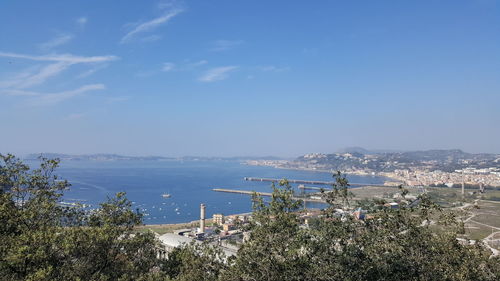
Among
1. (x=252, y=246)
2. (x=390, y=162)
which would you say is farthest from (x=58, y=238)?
(x=390, y=162)

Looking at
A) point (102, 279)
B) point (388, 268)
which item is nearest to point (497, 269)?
point (388, 268)

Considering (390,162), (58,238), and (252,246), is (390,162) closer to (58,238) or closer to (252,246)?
(252,246)

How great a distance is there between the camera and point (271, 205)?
6.84 m

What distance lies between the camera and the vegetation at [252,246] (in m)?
5.82

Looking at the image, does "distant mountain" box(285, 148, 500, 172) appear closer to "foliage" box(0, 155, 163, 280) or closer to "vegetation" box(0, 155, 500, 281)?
"vegetation" box(0, 155, 500, 281)

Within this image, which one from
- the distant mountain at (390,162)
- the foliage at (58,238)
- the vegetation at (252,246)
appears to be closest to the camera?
the foliage at (58,238)

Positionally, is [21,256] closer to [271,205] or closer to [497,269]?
[271,205]

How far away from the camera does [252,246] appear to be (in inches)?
262

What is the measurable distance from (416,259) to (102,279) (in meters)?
6.43

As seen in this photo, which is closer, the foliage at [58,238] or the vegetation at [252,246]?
the foliage at [58,238]

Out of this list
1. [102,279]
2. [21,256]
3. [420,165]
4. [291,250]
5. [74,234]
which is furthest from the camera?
[420,165]

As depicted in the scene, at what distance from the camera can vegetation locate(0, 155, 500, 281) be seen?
5.82 m

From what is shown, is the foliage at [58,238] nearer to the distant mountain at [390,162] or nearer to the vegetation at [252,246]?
the vegetation at [252,246]

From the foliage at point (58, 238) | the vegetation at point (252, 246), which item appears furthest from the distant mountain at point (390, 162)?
the foliage at point (58, 238)
